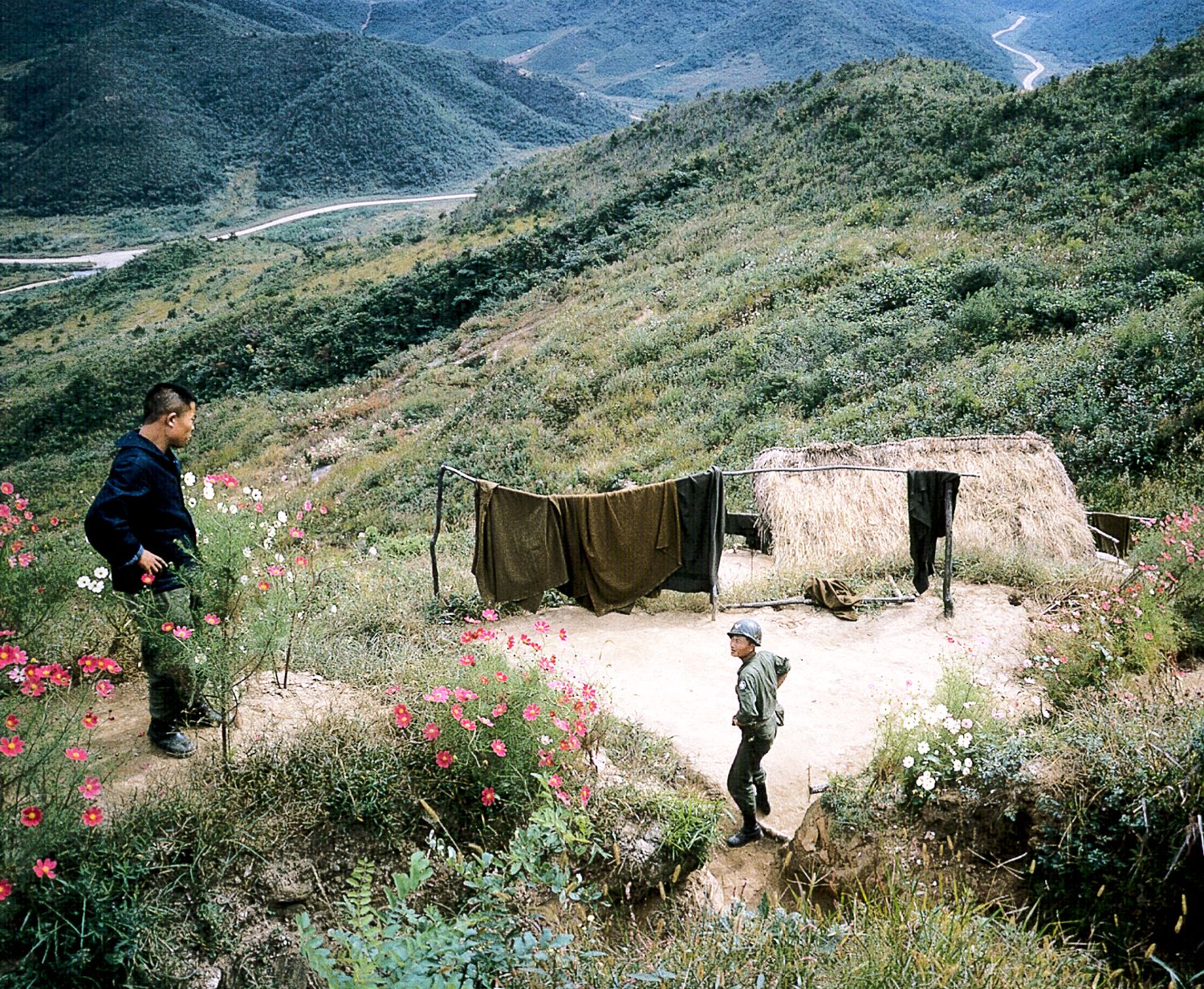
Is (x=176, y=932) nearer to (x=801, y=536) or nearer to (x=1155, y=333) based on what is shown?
(x=801, y=536)

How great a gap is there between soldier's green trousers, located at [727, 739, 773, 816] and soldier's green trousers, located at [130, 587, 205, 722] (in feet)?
11.1

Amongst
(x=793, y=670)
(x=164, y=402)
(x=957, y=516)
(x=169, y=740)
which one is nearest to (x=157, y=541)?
(x=164, y=402)

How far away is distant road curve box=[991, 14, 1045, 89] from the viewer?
71094mm

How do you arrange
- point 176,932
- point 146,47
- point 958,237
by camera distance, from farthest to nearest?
point 146,47 → point 958,237 → point 176,932

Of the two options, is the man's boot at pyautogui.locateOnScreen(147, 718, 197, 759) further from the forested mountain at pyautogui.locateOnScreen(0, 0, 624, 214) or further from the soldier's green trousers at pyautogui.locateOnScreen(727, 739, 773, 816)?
the forested mountain at pyautogui.locateOnScreen(0, 0, 624, 214)

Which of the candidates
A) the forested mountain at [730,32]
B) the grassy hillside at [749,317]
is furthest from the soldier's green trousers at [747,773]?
the forested mountain at [730,32]

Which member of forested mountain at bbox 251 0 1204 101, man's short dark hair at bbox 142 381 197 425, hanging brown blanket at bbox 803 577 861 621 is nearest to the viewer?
man's short dark hair at bbox 142 381 197 425

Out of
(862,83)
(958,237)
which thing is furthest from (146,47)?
(958,237)

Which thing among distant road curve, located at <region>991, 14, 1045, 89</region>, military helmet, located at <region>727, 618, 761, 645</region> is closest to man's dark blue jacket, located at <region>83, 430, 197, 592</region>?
military helmet, located at <region>727, 618, 761, 645</region>

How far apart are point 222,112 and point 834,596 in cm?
9330

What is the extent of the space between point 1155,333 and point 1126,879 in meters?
11.0

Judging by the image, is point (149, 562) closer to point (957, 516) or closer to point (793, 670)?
point (793, 670)

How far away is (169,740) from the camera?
460 cm

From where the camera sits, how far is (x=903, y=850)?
15.2 ft
